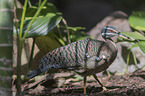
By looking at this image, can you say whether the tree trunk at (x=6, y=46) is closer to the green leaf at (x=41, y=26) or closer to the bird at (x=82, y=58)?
the green leaf at (x=41, y=26)

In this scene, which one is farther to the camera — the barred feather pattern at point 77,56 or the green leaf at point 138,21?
the green leaf at point 138,21

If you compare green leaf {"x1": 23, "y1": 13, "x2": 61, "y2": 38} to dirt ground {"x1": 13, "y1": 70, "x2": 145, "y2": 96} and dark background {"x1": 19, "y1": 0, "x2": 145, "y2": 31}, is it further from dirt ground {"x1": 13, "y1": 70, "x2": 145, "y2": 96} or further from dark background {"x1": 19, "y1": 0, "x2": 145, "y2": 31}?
dark background {"x1": 19, "y1": 0, "x2": 145, "y2": 31}

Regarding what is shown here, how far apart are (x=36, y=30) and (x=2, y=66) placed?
0.77 metres

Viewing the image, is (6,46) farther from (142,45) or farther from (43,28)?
(142,45)

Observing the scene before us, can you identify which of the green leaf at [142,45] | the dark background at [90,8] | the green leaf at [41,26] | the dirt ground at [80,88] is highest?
the dark background at [90,8]

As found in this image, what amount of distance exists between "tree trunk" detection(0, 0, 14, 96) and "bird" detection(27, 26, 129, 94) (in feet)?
3.18

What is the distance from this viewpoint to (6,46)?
1.44 metres

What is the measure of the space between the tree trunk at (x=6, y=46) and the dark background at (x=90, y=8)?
6.12 metres

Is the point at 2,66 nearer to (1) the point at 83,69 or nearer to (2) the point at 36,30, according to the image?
(2) the point at 36,30

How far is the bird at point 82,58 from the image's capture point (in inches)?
92.5

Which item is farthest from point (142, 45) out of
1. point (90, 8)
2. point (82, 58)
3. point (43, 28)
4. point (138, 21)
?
point (90, 8)

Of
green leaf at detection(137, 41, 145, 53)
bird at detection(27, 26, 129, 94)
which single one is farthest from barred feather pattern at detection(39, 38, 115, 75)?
green leaf at detection(137, 41, 145, 53)

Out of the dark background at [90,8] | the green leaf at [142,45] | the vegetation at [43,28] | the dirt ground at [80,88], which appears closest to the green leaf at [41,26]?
the vegetation at [43,28]

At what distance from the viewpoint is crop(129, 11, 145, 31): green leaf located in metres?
2.72
